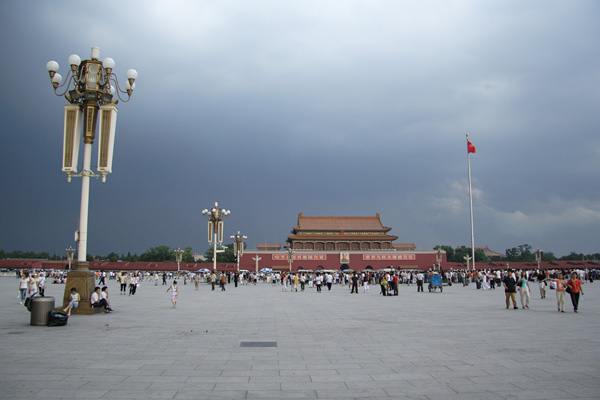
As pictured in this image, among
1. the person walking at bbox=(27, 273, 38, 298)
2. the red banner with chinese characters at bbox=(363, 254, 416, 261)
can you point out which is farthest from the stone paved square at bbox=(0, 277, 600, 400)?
the red banner with chinese characters at bbox=(363, 254, 416, 261)

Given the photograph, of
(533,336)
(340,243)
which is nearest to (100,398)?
(533,336)

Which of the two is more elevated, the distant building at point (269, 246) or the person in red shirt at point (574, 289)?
the distant building at point (269, 246)

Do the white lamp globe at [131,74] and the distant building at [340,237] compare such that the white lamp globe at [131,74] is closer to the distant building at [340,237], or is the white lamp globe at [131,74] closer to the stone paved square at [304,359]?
the stone paved square at [304,359]

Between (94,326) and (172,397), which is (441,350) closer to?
(172,397)

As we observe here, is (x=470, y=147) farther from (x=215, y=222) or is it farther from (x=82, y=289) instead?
(x=82, y=289)

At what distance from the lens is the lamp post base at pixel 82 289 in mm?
11539

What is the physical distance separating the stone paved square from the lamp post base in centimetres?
111

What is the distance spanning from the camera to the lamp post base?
1154 cm

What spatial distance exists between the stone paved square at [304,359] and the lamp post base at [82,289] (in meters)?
1.11

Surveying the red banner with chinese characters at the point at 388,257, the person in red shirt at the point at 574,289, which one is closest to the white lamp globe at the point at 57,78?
the person in red shirt at the point at 574,289

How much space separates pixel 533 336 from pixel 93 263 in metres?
64.9

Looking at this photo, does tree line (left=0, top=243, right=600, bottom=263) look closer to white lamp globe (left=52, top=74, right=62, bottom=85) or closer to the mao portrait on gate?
the mao portrait on gate

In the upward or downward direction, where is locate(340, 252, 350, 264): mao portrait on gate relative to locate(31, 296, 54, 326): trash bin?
upward

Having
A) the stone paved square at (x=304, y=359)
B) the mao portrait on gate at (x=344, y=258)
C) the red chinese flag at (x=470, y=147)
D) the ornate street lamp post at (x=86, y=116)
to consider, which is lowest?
the stone paved square at (x=304, y=359)
